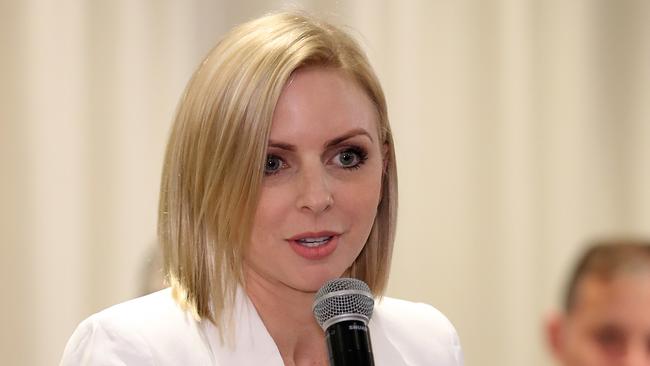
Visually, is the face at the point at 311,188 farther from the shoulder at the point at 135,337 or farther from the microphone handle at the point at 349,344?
the microphone handle at the point at 349,344

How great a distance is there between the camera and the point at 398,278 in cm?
276

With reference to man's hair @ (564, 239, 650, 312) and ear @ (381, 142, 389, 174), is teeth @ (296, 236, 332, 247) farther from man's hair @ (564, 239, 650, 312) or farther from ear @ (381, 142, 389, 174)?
man's hair @ (564, 239, 650, 312)

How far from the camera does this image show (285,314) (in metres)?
1.32

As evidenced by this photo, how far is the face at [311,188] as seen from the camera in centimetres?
118

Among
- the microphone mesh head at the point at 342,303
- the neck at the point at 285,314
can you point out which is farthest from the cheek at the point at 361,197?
the microphone mesh head at the point at 342,303

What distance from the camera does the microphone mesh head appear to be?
92 cm

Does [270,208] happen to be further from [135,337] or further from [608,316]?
[608,316]

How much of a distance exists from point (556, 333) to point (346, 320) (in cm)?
38

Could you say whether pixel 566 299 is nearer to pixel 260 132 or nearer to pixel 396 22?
pixel 260 132

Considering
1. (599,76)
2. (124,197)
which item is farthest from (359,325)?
(124,197)

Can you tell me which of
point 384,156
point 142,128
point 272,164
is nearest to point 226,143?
point 272,164

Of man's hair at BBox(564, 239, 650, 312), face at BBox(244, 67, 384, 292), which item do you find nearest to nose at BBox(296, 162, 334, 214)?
face at BBox(244, 67, 384, 292)

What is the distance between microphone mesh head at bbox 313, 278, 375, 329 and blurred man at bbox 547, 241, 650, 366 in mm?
381

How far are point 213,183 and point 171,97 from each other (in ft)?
5.99
